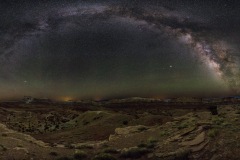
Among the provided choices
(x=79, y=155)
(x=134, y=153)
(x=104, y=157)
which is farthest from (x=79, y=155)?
(x=134, y=153)

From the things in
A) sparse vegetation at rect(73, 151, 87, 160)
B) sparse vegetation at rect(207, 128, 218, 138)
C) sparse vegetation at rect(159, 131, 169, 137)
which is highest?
sparse vegetation at rect(207, 128, 218, 138)

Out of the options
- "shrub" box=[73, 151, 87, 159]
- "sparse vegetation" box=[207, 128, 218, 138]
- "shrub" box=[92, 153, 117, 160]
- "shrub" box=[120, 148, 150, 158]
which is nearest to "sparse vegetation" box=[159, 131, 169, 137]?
"sparse vegetation" box=[207, 128, 218, 138]

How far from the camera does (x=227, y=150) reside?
25109 mm

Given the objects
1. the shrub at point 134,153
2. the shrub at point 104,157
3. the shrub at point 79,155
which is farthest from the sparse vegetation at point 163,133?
the shrub at point 79,155

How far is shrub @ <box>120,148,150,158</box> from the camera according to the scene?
27.1 meters

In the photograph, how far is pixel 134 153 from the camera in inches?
1070

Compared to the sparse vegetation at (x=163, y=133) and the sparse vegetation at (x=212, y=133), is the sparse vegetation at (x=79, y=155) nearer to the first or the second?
the sparse vegetation at (x=163, y=133)

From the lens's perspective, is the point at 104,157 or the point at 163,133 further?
the point at 163,133

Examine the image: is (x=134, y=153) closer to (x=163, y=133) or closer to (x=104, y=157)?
(x=104, y=157)

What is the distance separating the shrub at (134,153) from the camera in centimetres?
2711

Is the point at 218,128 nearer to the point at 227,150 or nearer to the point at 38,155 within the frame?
the point at 227,150

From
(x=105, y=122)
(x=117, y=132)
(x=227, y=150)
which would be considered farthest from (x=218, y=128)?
(x=105, y=122)

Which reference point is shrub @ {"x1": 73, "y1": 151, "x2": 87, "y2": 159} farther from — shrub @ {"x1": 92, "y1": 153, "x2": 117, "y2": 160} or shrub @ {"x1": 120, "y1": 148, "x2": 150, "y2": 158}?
shrub @ {"x1": 120, "y1": 148, "x2": 150, "y2": 158}

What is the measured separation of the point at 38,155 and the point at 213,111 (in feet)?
99.9
